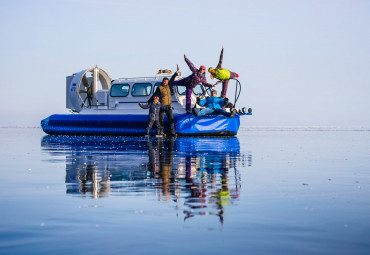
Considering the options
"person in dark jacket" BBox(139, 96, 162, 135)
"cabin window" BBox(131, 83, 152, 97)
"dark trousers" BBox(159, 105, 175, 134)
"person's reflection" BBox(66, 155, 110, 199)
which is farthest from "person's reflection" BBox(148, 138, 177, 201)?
"cabin window" BBox(131, 83, 152, 97)

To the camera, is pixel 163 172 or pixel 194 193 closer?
pixel 194 193

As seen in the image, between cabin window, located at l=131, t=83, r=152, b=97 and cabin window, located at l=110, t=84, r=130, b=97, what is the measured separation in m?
0.40

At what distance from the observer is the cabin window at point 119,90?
2720 cm

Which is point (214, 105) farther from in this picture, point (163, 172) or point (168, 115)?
point (163, 172)

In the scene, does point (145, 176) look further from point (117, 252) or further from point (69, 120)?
point (69, 120)

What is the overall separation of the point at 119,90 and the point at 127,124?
2.74 metres

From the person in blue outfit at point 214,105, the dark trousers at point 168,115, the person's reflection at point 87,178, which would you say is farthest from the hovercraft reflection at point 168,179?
the person in blue outfit at point 214,105

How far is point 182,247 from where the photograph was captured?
3828 millimetres

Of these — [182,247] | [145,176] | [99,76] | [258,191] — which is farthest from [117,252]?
[99,76]

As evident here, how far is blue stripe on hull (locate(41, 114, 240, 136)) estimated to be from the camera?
2391 cm

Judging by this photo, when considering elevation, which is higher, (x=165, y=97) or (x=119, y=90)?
(x=119, y=90)

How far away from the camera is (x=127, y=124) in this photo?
2514cm

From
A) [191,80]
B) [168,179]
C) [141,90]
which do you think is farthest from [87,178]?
[141,90]

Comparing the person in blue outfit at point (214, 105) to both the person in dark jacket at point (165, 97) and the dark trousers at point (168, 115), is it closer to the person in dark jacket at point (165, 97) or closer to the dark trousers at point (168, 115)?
the dark trousers at point (168, 115)
